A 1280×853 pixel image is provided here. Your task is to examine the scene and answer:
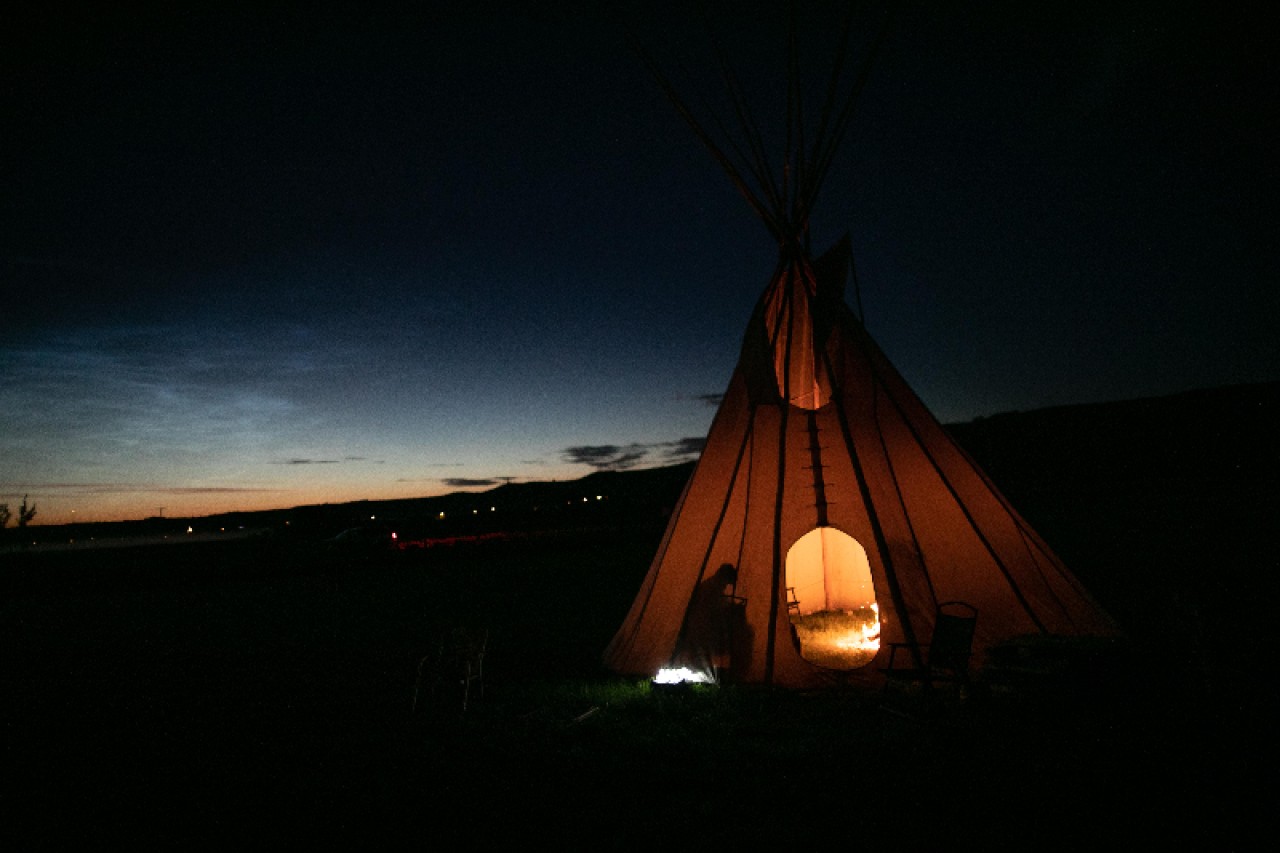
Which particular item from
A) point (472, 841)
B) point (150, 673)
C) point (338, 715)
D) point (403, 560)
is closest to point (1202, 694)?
point (472, 841)

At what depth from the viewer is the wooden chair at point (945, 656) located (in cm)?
571

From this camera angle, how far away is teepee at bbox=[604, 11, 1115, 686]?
6.76 m

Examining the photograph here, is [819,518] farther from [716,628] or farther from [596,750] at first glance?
[596,750]

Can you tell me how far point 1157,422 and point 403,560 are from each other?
40.8 metres

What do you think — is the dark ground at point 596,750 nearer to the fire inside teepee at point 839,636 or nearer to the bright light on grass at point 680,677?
the bright light on grass at point 680,677

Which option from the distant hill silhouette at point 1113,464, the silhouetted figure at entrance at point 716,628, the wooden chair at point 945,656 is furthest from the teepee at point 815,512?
the distant hill silhouette at point 1113,464

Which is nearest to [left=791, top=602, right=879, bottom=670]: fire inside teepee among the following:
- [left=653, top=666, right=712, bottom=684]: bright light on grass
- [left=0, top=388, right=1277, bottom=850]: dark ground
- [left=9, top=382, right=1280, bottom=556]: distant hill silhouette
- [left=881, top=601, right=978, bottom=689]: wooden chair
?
[left=653, top=666, right=712, bottom=684]: bright light on grass

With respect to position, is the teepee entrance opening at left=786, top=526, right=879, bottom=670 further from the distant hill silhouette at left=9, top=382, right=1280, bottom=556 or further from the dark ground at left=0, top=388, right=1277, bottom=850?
the distant hill silhouette at left=9, top=382, right=1280, bottom=556

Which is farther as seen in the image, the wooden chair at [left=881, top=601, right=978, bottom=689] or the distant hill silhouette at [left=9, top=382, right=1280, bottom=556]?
the distant hill silhouette at [left=9, top=382, right=1280, bottom=556]

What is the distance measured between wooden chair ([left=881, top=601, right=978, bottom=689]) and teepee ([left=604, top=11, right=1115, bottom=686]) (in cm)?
44

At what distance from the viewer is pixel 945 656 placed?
19.1ft

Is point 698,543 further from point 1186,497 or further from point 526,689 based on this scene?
point 1186,497

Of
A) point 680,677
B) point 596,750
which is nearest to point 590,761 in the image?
point 596,750

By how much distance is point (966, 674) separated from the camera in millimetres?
5703
